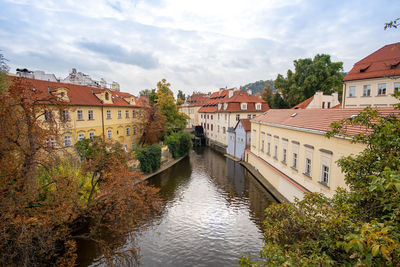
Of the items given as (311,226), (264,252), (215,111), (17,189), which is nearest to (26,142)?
(17,189)

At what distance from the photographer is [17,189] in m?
6.43

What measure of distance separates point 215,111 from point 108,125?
21.6 m

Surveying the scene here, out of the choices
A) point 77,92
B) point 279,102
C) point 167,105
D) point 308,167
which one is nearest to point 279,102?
point 279,102

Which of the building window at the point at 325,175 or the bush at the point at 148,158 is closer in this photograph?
the building window at the point at 325,175

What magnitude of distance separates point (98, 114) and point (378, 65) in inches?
1070

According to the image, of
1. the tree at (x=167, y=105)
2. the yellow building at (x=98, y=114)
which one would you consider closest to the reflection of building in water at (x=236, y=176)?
the tree at (x=167, y=105)

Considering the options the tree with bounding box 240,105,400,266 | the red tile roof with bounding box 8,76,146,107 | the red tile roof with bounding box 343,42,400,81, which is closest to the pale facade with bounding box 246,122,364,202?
the tree with bounding box 240,105,400,266

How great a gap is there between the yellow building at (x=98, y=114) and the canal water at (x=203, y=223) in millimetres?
7465

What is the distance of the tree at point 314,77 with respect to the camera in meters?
31.9

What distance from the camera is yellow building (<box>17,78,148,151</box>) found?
60.1 ft

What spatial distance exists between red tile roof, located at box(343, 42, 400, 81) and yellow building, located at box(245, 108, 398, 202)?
8.72 metres

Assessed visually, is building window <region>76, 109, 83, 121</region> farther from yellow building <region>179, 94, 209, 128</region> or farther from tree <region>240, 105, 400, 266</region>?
yellow building <region>179, 94, 209, 128</region>

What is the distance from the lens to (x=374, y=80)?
19.1m

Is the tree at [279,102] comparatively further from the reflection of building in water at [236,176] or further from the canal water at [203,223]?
the canal water at [203,223]
